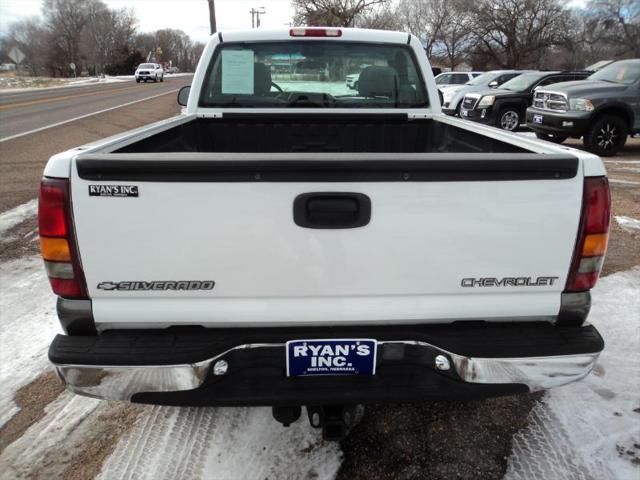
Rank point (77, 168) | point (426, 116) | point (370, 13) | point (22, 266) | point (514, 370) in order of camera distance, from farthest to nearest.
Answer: point (370, 13), point (22, 266), point (426, 116), point (514, 370), point (77, 168)

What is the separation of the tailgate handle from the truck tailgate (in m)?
0.02

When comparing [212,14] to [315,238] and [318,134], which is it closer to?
[318,134]

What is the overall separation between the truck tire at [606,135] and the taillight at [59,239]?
1092 cm

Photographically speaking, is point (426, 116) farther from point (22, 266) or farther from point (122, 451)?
point (22, 266)

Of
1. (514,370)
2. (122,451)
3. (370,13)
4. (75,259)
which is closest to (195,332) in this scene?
(75,259)

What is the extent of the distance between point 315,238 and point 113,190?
756 mm

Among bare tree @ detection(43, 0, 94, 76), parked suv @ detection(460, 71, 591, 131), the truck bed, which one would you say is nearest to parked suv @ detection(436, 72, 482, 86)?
parked suv @ detection(460, 71, 591, 131)

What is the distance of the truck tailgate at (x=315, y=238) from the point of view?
184 cm

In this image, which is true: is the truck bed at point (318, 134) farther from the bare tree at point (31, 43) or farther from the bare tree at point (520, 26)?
the bare tree at point (31, 43)

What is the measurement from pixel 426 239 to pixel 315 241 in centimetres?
42

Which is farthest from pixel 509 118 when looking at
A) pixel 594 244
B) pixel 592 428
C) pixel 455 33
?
pixel 455 33

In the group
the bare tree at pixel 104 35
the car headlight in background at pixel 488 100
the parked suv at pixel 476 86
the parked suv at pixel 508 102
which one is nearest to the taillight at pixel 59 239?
the parked suv at pixel 508 102

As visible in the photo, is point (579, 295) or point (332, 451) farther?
point (332, 451)

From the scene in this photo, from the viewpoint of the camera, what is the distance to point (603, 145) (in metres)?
10.7
